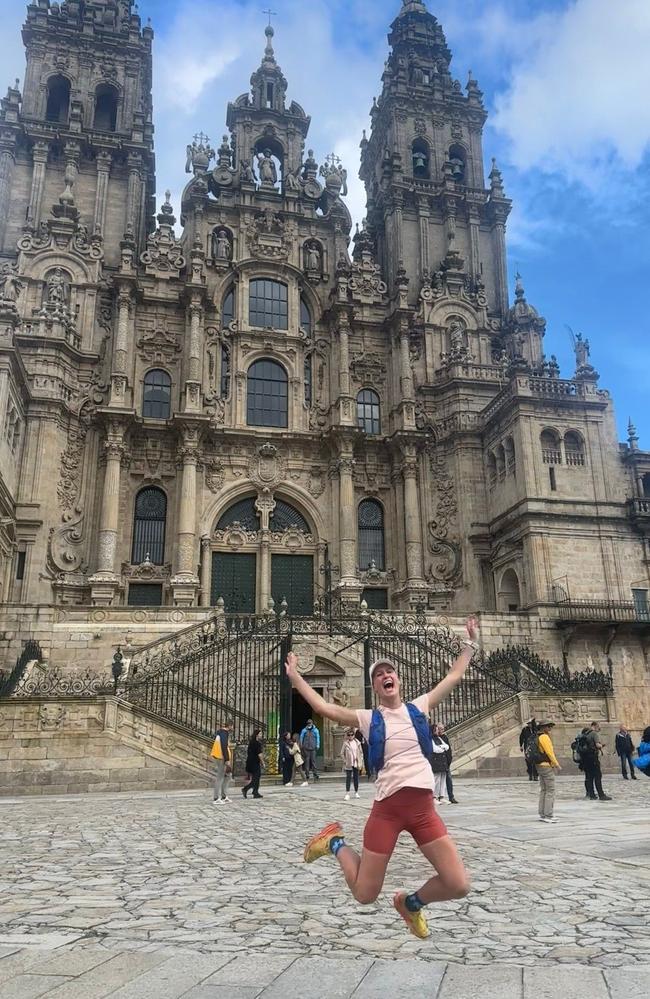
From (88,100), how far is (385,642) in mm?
30362

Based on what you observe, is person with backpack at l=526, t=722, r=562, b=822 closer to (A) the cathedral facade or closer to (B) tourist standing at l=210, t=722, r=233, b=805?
(B) tourist standing at l=210, t=722, r=233, b=805

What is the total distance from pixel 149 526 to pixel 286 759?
16689 mm

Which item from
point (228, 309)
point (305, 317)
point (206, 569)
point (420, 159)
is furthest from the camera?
point (420, 159)

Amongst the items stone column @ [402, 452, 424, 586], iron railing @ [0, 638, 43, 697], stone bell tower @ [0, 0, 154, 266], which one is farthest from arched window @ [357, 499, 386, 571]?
stone bell tower @ [0, 0, 154, 266]

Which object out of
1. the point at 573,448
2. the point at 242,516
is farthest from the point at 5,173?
the point at 573,448

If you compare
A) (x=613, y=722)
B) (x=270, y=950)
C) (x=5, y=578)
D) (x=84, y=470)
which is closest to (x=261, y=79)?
(x=84, y=470)

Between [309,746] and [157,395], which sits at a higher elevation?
[157,395]

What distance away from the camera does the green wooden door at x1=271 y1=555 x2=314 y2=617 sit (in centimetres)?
3272

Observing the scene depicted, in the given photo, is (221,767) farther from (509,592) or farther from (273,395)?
(273,395)

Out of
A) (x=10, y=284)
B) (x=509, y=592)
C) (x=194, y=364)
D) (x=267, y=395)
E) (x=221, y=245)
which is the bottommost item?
(x=509, y=592)

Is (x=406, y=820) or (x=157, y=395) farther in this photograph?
(x=157, y=395)

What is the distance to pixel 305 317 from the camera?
37.7 metres

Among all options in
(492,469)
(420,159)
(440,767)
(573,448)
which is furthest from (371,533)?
(440,767)

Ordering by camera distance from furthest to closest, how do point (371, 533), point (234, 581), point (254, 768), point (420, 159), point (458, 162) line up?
point (420, 159) < point (458, 162) < point (371, 533) < point (234, 581) < point (254, 768)
